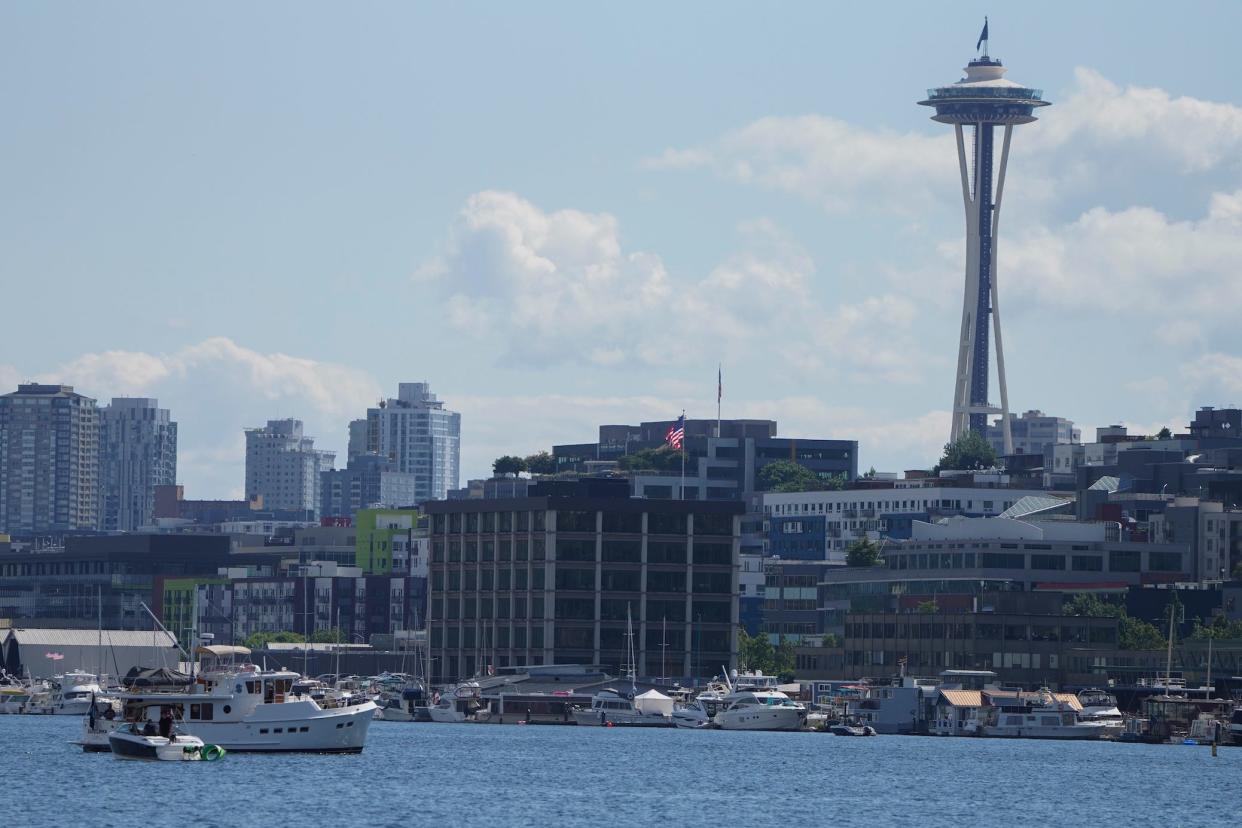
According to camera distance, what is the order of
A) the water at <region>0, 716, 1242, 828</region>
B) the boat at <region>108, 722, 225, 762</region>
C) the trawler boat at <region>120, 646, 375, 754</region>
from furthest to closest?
1. the trawler boat at <region>120, 646, 375, 754</region>
2. the boat at <region>108, 722, 225, 762</region>
3. the water at <region>0, 716, 1242, 828</region>

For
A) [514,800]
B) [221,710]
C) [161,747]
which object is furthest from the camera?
[221,710]

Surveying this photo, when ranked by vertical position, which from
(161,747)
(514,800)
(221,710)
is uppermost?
(221,710)

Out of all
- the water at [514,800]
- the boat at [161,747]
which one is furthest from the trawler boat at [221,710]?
A: the boat at [161,747]

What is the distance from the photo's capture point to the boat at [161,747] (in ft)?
633

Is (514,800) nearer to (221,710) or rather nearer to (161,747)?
(161,747)

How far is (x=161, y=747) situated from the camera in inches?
7598

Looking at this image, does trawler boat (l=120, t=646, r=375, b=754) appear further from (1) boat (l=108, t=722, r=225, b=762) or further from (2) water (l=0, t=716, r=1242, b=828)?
(1) boat (l=108, t=722, r=225, b=762)

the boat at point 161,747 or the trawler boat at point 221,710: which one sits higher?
the trawler boat at point 221,710

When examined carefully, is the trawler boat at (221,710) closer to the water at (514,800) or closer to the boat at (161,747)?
the water at (514,800)

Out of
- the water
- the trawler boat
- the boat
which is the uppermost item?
the trawler boat

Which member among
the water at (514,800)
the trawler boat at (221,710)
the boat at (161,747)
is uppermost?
the trawler boat at (221,710)

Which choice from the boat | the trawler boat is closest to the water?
the boat

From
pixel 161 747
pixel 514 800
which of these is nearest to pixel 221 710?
pixel 161 747

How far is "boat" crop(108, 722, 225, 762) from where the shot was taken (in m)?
193
